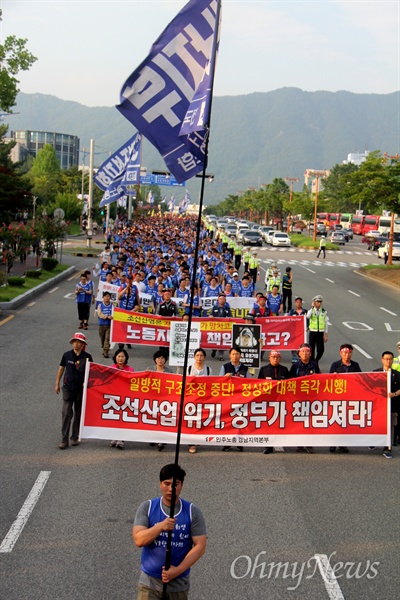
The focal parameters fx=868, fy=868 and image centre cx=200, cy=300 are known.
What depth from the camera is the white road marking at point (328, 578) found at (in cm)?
791

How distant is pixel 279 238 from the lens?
76.3 meters

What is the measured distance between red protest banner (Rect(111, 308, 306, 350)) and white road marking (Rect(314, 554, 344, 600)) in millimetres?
10840

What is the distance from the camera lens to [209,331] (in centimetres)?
1938

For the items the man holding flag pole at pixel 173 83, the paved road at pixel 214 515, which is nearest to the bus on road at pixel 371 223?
the paved road at pixel 214 515

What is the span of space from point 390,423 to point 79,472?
4650 mm

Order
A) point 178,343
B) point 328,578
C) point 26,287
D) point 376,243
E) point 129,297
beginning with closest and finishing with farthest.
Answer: point 328,578 < point 178,343 < point 129,297 < point 26,287 < point 376,243

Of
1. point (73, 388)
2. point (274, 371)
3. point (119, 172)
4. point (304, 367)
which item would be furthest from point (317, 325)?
point (119, 172)

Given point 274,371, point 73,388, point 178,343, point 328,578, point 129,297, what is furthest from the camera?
point 129,297

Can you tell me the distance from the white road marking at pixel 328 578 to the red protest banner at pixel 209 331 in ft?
35.6

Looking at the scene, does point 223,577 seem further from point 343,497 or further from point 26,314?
point 26,314

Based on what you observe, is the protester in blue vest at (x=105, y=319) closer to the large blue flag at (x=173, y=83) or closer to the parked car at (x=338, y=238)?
the large blue flag at (x=173, y=83)

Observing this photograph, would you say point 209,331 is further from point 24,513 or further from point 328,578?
point 328,578

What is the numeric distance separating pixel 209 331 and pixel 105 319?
239 cm

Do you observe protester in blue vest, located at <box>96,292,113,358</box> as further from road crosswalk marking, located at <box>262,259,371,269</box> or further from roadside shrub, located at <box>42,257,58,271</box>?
road crosswalk marking, located at <box>262,259,371,269</box>
